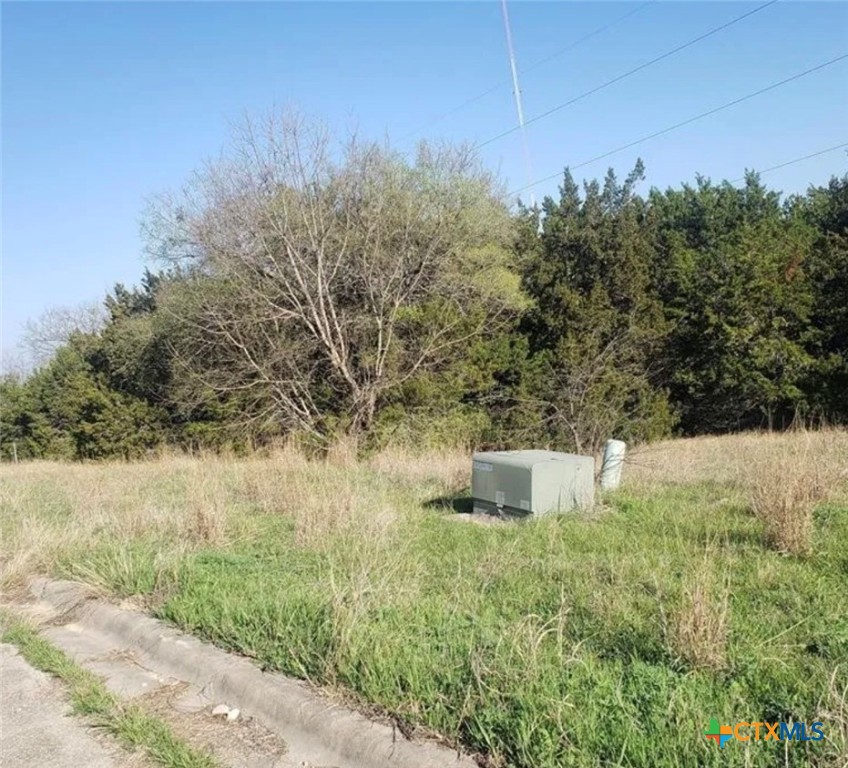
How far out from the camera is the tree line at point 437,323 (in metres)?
21.5

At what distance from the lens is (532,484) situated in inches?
276

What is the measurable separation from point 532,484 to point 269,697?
3927mm

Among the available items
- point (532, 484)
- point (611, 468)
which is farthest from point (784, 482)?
point (611, 468)

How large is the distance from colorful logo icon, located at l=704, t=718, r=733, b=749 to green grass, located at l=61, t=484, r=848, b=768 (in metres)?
0.03

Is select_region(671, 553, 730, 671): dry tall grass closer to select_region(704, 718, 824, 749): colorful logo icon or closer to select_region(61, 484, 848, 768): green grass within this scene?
select_region(61, 484, 848, 768): green grass

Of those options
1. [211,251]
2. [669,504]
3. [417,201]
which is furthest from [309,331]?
[669,504]

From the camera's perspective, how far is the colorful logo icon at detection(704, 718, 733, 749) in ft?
8.52

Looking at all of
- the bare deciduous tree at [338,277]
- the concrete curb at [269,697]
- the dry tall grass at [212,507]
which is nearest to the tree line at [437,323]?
the bare deciduous tree at [338,277]

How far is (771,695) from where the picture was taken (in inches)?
116

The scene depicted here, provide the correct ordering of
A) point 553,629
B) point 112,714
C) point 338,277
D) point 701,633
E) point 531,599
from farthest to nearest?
point 338,277 < point 531,599 < point 112,714 < point 553,629 < point 701,633

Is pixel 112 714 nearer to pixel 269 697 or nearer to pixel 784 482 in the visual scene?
pixel 269 697

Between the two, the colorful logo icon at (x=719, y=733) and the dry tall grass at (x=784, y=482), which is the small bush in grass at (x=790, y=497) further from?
the colorful logo icon at (x=719, y=733)

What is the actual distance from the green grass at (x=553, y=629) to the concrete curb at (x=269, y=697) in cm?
10

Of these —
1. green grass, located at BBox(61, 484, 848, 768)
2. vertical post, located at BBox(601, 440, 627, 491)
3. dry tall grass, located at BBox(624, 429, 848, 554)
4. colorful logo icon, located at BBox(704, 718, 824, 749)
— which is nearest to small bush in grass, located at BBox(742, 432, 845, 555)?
dry tall grass, located at BBox(624, 429, 848, 554)
